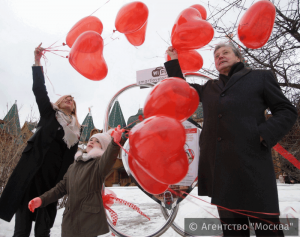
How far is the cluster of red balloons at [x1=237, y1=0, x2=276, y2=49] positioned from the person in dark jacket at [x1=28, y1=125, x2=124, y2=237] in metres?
1.48

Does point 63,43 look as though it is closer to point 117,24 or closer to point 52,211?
point 117,24

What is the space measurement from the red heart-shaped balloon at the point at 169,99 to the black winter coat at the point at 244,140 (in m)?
0.21

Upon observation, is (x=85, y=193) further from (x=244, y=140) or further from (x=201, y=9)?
(x=201, y=9)

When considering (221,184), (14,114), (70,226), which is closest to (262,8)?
(221,184)

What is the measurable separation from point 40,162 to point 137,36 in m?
1.66

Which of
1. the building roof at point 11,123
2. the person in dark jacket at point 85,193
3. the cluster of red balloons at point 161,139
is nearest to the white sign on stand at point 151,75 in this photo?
the person in dark jacket at point 85,193

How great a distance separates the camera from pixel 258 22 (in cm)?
190

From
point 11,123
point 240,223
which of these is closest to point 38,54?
point 240,223

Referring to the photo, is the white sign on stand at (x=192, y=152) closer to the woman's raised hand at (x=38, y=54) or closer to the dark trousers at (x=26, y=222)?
the dark trousers at (x=26, y=222)

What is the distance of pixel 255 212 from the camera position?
1.18 meters

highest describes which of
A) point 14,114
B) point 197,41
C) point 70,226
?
point 14,114

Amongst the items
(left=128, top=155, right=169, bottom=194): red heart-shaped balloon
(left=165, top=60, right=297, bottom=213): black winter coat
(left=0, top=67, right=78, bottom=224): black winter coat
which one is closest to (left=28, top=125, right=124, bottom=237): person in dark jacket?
(left=0, top=67, right=78, bottom=224): black winter coat

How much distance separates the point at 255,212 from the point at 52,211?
1874mm

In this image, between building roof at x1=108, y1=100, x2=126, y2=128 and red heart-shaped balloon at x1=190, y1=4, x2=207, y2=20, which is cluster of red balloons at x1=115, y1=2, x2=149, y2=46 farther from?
building roof at x1=108, y1=100, x2=126, y2=128
